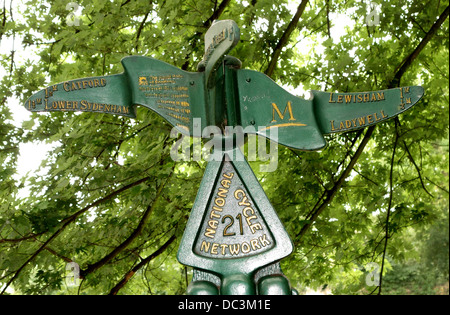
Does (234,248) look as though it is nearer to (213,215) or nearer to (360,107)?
(213,215)

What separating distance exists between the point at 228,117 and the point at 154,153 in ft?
4.43

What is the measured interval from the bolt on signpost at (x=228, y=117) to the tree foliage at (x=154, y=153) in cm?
101

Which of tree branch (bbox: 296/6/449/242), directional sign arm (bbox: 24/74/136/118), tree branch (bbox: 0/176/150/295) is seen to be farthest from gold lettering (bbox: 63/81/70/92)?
tree branch (bbox: 296/6/449/242)

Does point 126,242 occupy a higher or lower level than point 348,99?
lower

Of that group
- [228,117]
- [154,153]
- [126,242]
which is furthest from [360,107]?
[126,242]

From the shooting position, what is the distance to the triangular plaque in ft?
6.22

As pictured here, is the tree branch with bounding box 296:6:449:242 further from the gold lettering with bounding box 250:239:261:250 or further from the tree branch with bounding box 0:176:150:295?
the gold lettering with bounding box 250:239:261:250

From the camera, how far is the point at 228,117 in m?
2.14

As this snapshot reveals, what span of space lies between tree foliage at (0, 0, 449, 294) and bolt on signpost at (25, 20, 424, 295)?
1.01m

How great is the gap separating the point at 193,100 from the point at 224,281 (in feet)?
2.47

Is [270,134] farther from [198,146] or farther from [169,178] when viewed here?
[198,146]

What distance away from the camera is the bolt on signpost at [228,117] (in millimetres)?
1903

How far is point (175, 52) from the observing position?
3.73m
